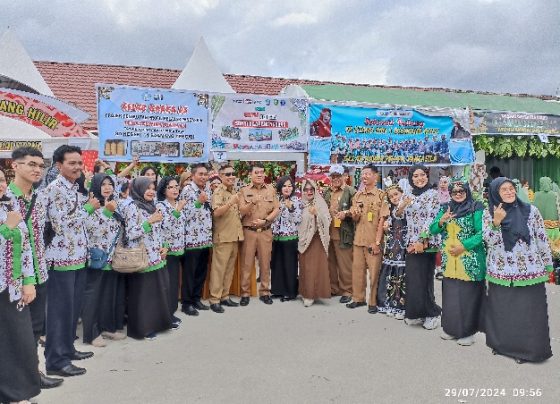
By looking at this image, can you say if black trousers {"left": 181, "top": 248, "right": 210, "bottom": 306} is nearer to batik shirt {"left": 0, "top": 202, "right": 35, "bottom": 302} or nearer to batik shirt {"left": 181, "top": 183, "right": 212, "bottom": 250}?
batik shirt {"left": 181, "top": 183, "right": 212, "bottom": 250}

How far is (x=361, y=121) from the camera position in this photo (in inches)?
325

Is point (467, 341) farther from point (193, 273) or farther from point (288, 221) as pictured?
point (193, 273)

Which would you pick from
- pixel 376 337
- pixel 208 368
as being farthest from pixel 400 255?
pixel 208 368

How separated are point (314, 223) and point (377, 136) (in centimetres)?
337

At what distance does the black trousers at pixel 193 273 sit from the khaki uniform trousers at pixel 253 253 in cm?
48

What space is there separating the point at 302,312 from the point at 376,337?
1128 millimetres

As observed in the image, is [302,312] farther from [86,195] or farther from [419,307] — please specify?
[86,195]

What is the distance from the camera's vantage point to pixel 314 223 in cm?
562

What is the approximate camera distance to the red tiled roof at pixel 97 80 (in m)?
11.0

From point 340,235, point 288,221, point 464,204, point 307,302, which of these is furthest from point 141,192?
point 464,204

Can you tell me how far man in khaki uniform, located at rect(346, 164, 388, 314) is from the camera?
17.2 ft

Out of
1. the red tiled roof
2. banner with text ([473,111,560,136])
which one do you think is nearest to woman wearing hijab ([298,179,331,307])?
banner with text ([473,111,560,136])

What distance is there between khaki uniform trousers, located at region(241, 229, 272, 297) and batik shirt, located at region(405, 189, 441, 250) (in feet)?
5.87
